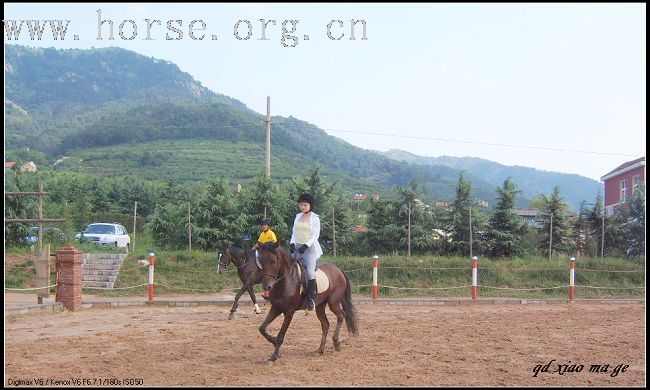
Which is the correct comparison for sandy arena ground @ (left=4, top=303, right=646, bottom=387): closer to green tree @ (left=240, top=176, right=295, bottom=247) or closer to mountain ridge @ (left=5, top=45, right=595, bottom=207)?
green tree @ (left=240, top=176, right=295, bottom=247)

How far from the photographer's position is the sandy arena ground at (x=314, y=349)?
24.9ft

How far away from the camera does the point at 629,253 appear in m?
27.0

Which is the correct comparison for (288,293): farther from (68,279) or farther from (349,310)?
(68,279)

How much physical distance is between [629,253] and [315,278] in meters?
21.8

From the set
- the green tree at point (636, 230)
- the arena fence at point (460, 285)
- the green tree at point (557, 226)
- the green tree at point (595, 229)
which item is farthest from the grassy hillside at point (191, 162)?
the arena fence at point (460, 285)

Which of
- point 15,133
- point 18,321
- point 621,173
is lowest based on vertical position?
point 18,321

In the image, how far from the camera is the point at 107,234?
28.2 metres

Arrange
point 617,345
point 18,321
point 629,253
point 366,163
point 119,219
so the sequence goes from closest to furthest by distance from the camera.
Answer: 1. point 617,345
2. point 18,321
3. point 629,253
4. point 119,219
5. point 366,163

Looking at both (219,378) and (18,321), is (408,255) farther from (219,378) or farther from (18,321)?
(219,378)

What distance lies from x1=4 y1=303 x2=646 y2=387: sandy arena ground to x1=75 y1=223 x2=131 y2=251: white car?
12866 mm

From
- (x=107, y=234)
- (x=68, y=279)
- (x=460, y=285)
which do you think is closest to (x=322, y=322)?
(x=68, y=279)

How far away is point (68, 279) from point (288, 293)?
835cm

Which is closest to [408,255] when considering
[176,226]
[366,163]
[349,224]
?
[349,224]

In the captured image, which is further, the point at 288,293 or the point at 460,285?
the point at 460,285
